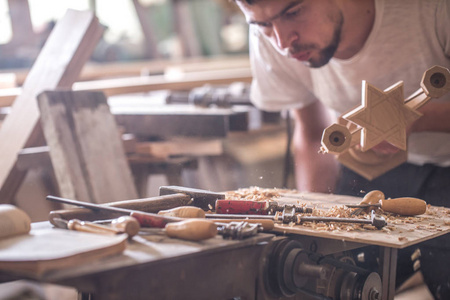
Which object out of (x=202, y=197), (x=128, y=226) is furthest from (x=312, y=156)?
(x=128, y=226)

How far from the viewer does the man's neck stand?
2.04 metres

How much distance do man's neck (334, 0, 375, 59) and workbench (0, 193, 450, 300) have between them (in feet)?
2.92

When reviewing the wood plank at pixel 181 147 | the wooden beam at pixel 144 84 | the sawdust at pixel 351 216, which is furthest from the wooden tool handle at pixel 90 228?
the wooden beam at pixel 144 84

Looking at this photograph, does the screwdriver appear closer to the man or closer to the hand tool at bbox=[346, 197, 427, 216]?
the hand tool at bbox=[346, 197, 427, 216]

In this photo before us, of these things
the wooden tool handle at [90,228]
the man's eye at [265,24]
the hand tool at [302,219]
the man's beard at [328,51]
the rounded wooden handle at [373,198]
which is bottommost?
the hand tool at [302,219]

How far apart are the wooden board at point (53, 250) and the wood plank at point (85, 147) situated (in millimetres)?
1187

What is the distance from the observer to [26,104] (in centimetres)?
265

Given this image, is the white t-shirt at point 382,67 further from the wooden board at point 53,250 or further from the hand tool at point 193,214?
the wooden board at point 53,250

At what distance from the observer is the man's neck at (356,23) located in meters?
2.04

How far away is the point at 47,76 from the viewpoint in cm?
272

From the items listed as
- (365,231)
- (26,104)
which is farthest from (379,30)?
(26,104)

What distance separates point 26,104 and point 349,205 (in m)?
1.82

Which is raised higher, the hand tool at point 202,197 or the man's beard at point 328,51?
the man's beard at point 328,51

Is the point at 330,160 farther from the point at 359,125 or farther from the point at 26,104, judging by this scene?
the point at 26,104
